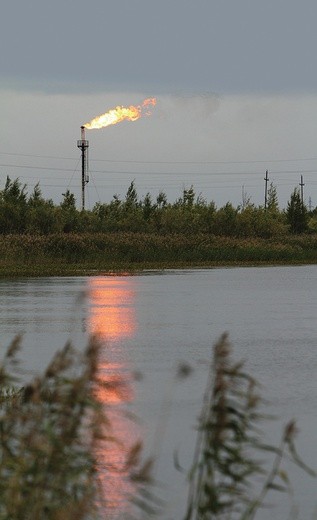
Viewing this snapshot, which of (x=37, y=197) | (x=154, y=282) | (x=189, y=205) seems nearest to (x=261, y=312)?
(x=154, y=282)

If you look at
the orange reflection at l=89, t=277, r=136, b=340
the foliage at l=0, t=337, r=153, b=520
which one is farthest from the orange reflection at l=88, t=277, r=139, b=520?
the foliage at l=0, t=337, r=153, b=520

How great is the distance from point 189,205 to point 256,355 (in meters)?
84.3

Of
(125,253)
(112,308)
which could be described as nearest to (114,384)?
(112,308)

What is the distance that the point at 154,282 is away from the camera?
148 feet

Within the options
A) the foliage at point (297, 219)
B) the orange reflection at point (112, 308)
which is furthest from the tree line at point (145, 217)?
the orange reflection at point (112, 308)

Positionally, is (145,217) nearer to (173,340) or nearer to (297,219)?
(297,219)

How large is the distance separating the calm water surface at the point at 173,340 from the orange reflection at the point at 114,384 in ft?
0.08

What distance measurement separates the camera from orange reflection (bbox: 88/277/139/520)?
8.62 m

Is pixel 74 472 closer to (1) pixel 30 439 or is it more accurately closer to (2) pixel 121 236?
(1) pixel 30 439

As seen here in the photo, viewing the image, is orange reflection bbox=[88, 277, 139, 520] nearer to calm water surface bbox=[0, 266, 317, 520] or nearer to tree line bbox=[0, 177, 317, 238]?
calm water surface bbox=[0, 266, 317, 520]

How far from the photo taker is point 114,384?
4.71 m

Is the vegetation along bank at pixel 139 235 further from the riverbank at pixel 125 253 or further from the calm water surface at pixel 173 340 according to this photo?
the calm water surface at pixel 173 340

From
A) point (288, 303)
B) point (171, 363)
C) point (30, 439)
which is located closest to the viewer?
point (30, 439)

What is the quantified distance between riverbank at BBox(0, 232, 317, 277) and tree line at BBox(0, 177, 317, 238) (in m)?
7.09
